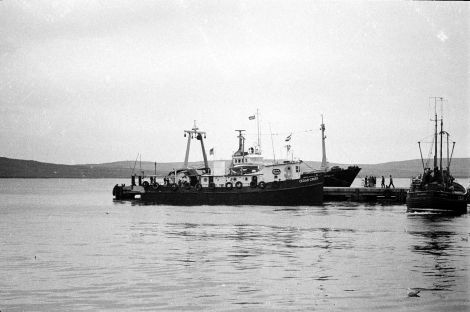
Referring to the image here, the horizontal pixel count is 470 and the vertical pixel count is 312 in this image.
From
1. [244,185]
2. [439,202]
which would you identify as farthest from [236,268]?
[244,185]

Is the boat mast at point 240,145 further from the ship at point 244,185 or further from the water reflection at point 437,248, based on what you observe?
the water reflection at point 437,248

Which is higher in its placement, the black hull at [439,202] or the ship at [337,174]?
the ship at [337,174]

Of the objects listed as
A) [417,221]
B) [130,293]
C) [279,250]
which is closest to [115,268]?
[130,293]

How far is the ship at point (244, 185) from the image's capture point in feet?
240

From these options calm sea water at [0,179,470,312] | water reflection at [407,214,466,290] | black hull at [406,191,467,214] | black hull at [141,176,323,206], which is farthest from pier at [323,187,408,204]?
calm sea water at [0,179,470,312]

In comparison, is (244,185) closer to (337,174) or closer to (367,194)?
(367,194)

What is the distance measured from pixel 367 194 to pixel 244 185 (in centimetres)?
1745

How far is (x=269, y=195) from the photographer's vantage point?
241ft

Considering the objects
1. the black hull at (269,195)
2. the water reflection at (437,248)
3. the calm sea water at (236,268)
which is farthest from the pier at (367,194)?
the calm sea water at (236,268)

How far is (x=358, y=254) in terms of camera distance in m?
30.0

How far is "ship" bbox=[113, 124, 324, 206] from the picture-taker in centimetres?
7306

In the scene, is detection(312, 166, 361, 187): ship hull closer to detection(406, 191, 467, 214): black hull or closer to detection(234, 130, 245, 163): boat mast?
detection(234, 130, 245, 163): boat mast

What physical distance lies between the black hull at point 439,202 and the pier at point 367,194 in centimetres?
2099

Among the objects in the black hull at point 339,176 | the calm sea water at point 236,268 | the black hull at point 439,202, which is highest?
the black hull at point 339,176
